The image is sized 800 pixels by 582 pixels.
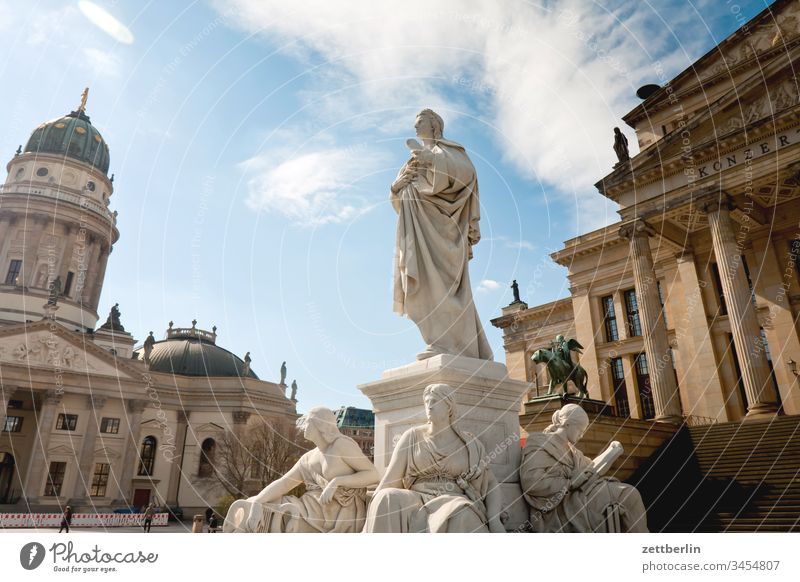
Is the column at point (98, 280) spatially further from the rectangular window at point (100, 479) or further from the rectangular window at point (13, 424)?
the rectangular window at point (100, 479)

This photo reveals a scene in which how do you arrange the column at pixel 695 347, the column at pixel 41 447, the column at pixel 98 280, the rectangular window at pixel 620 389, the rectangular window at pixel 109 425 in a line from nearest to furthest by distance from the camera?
the column at pixel 695 347 → the rectangular window at pixel 620 389 → the column at pixel 41 447 → the rectangular window at pixel 109 425 → the column at pixel 98 280

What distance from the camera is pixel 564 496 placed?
4145mm

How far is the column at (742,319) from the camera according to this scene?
20.3 metres

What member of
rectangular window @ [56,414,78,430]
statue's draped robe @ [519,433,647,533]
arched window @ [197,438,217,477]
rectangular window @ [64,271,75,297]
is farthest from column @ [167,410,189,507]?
statue's draped robe @ [519,433,647,533]

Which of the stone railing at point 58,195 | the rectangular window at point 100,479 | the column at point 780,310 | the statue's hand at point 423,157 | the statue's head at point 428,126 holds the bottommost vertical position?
the rectangular window at point 100,479

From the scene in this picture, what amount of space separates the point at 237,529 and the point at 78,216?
219 ft

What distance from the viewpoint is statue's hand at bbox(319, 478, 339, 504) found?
4.05 meters

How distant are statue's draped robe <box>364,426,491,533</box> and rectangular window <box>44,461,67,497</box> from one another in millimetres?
52561

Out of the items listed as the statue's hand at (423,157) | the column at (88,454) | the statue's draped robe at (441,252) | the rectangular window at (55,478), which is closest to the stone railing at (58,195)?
the column at (88,454)

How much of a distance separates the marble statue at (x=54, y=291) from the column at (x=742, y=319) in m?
57.6

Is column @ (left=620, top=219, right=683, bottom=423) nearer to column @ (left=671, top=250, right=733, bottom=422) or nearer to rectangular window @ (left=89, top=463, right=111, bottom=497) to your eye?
column @ (left=671, top=250, right=733, bottom=422)

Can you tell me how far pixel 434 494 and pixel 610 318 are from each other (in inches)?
1409
